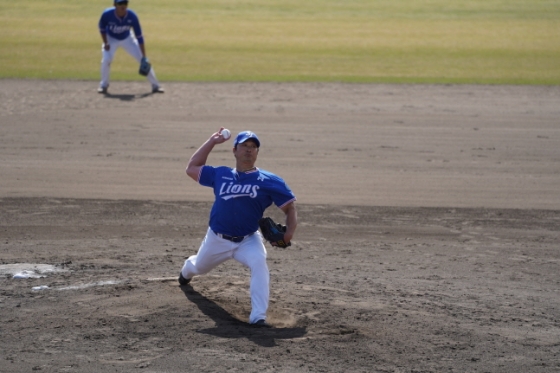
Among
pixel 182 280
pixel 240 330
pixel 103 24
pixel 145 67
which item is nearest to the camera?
pixel 240 330

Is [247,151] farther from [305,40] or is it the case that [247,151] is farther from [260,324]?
[305,40]

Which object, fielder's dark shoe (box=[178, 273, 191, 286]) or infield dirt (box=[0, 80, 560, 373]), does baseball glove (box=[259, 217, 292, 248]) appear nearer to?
infield dirt (box=[0, 80, 560, 373])

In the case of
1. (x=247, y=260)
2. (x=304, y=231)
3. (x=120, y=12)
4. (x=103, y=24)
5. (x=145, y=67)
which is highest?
(x=120, y=12)

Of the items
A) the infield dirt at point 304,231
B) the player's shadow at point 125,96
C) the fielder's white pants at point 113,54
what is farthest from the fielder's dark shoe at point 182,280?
the fielder's white pants at point 113,54

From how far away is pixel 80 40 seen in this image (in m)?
26.6

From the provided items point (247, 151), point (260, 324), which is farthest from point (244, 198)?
point (260, 324)

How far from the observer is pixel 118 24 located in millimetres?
18500

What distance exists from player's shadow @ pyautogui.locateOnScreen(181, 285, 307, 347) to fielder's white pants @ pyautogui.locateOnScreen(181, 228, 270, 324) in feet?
0.41

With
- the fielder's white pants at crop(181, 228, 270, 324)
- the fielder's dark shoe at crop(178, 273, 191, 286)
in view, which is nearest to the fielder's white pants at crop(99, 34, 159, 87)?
the fielder's dark shoe at crop(178, 273, 191, 286)

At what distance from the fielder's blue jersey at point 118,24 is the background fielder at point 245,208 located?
1192cm

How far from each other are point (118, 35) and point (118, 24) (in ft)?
0.92

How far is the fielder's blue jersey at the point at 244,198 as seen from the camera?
23.4 feet

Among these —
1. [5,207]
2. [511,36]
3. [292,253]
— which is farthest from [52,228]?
[511,36]

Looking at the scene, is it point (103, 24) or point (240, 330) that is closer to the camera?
point (240, 330)
